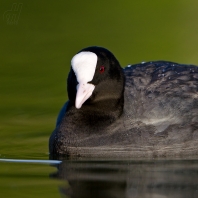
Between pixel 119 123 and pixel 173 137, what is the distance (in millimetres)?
600

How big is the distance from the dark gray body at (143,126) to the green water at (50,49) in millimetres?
428

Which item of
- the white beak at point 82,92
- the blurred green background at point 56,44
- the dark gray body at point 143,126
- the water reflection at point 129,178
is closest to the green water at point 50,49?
the blurred green background at point 56,44

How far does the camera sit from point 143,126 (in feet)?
30.3

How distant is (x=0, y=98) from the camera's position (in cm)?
1188

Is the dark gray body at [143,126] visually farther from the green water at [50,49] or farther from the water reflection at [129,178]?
the green water at [50,49]

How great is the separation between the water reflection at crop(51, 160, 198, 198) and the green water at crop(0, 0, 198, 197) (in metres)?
0.25

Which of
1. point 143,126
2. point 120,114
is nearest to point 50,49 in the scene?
point 120,114

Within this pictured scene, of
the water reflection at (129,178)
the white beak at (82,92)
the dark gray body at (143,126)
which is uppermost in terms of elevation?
the white beak at (82,92)

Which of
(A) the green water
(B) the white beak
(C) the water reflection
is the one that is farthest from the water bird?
(A) the green water

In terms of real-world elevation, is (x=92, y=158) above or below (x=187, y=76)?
below

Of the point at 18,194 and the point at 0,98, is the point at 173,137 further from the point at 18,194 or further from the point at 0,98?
the point at 0,98

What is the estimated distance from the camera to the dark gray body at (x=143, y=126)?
9.18 metres

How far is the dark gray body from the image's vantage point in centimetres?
918

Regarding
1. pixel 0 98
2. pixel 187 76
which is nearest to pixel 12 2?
pixel 0 98
